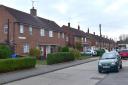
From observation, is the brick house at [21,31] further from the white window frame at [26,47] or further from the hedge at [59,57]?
the hedge at [59,57]

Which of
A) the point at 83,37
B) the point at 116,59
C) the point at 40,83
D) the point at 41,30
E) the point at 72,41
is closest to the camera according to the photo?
the point at 40,83

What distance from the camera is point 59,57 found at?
3666 cm

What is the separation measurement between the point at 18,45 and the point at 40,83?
28.9 metres

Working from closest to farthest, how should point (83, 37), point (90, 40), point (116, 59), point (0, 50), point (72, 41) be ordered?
point (116, 59), point (0, 50), point (72, 41), point (83, 37), point (90, 40)

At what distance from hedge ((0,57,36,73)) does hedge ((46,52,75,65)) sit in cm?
614

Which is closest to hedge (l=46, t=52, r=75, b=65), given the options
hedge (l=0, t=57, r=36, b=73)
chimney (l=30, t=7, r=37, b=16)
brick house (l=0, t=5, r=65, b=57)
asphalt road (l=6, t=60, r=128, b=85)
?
hedge (l=0, t=57, r=36, b=73)

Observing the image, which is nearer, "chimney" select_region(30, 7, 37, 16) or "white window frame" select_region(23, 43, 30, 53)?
"white window frame" select_region(23, 43, 30, 53)

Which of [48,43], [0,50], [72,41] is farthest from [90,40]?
[0,50]

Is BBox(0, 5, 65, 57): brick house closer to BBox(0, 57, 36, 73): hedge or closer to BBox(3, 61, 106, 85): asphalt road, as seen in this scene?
BBox(0, 57, 36, 73): hedge

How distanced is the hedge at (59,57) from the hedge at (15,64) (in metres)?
6.14

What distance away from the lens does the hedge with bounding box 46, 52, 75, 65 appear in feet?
112

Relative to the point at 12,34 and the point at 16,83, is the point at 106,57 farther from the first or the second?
the point at 12,34

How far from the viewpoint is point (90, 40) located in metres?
104

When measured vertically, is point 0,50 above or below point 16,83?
above
